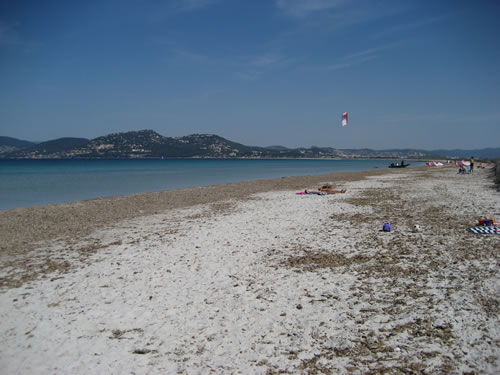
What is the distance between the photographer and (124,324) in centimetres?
481

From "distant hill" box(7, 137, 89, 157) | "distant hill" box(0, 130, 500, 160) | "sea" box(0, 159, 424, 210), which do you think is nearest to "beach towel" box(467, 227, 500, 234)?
"sea" box(0, 159, 424, 210)

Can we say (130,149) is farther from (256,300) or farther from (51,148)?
(256,300)

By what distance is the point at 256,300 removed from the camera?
5.36 metres

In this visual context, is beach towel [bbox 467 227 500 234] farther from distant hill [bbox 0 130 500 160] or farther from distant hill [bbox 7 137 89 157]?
distant hill [bbox 7 137 89 157]

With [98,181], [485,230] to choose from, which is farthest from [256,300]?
[98,181]

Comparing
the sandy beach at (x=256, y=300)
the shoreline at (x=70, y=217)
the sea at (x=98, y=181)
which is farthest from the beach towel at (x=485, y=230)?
the sea at (x=98, y=181)

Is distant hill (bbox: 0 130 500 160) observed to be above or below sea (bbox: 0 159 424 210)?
above

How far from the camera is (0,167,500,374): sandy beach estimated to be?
3.86m

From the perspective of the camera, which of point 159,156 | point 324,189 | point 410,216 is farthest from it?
point 159,156

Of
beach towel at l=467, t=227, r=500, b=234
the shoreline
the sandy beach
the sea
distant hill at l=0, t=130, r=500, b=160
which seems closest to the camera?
the sandy beach

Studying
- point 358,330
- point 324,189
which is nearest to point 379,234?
point 358,330

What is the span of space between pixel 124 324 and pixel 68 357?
2.74ft

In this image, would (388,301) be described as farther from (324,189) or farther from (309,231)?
(324,189)

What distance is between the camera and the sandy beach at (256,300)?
12.7 ft
